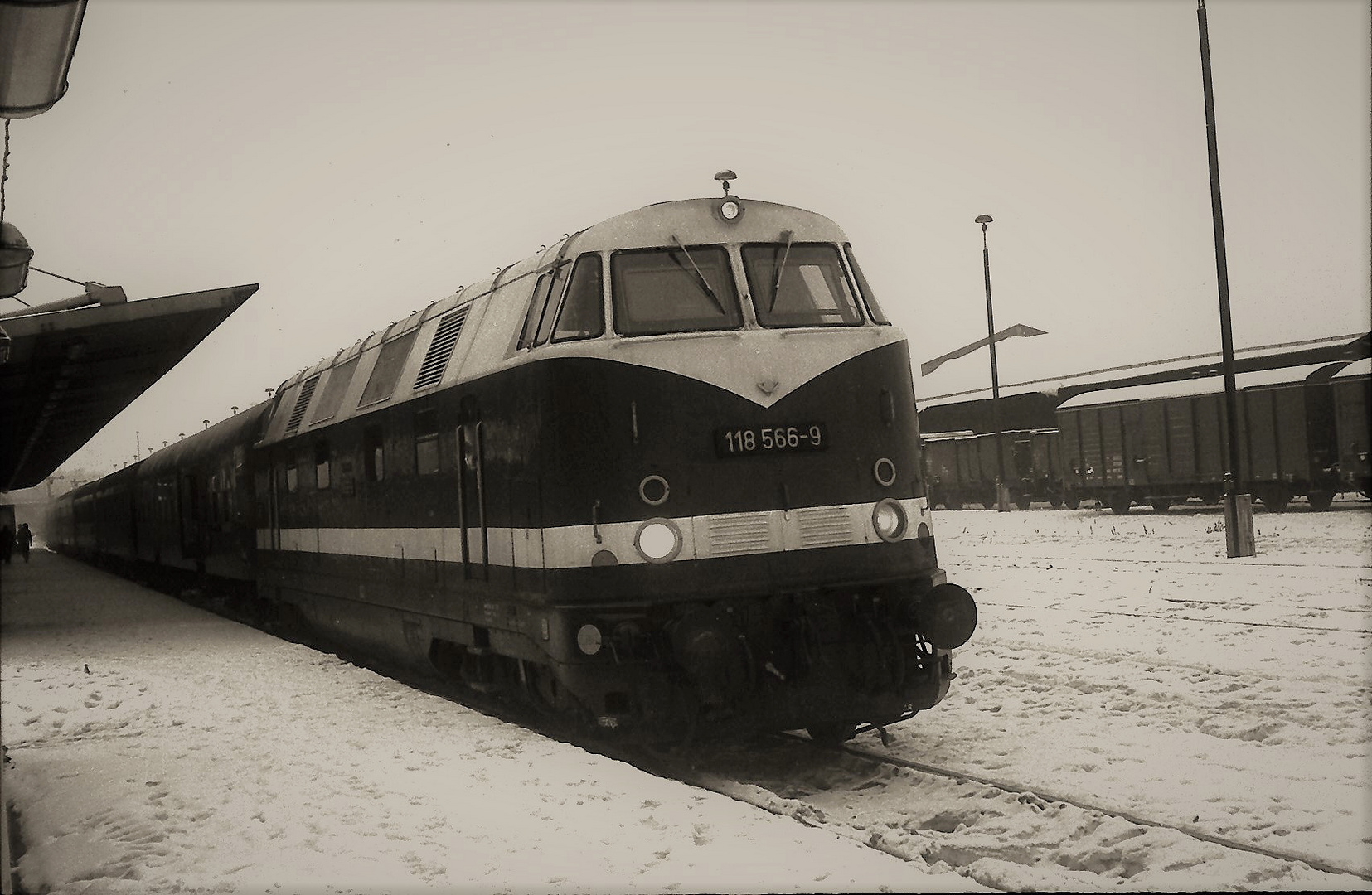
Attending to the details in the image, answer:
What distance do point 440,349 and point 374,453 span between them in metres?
1.67

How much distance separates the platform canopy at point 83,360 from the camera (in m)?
11.4

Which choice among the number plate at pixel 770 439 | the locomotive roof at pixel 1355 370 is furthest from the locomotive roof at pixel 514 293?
the locomotive roof at pixel 1355 370

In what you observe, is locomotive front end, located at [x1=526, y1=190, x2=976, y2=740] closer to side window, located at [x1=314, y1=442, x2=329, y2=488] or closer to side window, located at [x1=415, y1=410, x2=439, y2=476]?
side window, located at [x1=415, y1=410, x2=439, y2=476]

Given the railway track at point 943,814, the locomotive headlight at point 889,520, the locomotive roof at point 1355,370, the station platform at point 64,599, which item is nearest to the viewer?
the railway track at point 943,814

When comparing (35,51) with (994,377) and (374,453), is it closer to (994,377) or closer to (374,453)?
(374,453)

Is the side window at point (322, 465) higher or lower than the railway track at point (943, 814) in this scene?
higher

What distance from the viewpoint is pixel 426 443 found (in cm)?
933

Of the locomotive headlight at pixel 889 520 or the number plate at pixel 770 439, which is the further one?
the locomotive headlight at pixel 889 520

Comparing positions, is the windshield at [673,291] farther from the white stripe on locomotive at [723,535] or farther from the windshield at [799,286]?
the white stripe on locomotive at [723,535]

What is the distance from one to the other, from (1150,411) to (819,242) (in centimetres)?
2502

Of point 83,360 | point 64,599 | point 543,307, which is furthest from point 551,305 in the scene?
point 64,599

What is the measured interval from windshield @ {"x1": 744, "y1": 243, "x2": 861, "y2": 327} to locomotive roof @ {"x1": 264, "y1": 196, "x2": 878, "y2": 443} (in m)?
0.10

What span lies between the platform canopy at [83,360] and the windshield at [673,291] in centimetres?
495

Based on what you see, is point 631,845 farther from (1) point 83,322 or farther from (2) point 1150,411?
(2) point 1150,411
